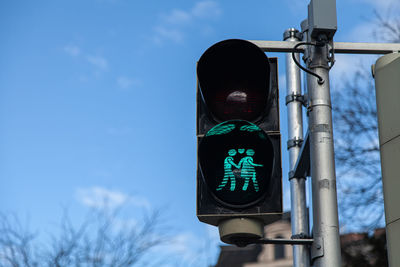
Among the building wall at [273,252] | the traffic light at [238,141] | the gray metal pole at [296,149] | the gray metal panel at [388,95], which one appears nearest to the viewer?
the traffic light at [238,141]

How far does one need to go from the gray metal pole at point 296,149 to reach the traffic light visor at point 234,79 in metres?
1.57

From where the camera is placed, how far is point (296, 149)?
7047mm

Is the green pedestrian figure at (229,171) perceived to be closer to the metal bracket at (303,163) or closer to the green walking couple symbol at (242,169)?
the green walking couple symbol at (242,169)

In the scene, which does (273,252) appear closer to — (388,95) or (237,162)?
(388,95)

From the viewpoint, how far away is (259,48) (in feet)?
16.6

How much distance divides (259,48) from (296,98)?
7.98 ft

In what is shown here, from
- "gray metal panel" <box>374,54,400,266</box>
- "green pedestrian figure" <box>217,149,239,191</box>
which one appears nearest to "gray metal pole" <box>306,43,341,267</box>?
"gray metal panel" <box>374,54,400,266</box>

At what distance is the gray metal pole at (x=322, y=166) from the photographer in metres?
4.50

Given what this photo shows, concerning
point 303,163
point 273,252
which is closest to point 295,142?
point 303,163

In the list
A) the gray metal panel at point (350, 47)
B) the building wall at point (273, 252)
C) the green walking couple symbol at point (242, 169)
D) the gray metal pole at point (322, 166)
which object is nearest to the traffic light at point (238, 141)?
the green walking couple symbol at point (242, 169)

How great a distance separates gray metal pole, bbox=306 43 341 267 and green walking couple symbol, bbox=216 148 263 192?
1.54 feet

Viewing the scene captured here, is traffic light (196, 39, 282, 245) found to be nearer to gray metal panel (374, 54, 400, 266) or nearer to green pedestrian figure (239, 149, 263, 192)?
green pedestrian figure (239, 149, 263, 192)

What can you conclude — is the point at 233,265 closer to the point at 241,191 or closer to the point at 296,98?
the point at 296,98

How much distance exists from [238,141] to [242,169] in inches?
8.2
